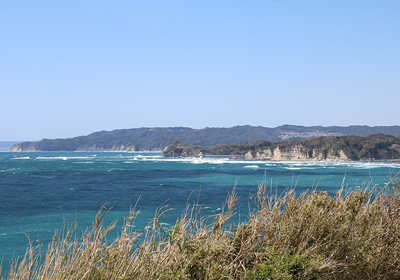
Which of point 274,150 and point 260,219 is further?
point 274,150

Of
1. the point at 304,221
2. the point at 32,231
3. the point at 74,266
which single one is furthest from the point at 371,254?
the point at 32,231

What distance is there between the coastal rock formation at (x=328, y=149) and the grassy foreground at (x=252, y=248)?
95530 millimetres

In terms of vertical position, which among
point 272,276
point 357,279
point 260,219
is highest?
point 260,219

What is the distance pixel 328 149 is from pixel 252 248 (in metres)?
110

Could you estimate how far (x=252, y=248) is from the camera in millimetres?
4449

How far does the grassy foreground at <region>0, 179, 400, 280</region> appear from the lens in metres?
3.71

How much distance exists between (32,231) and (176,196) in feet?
53.4

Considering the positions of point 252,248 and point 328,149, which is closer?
point 252,248

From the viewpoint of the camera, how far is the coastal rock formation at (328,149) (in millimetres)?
100062

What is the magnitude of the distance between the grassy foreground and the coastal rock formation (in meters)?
95.5

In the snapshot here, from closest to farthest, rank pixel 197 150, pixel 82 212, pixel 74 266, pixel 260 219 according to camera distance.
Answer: pixel 74 266, pixel 260 219, pixel 82 212, pixel 197 150

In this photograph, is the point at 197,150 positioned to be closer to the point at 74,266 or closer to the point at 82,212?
the point at 82,212

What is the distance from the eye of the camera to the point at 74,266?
3805mm

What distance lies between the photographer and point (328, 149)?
108m
